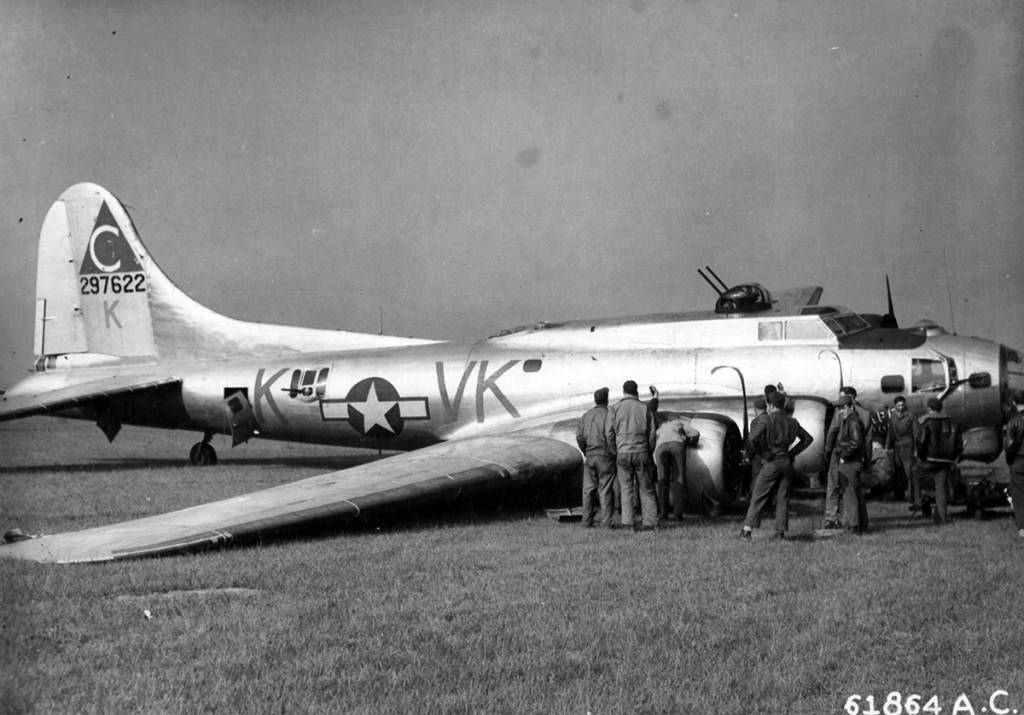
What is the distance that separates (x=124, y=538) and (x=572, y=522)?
5.75 m

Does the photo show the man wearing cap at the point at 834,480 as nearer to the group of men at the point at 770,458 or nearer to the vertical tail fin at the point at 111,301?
the group of men at the point at 770,458

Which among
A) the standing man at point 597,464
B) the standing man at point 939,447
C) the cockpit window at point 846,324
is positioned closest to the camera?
the standing man at point 597,464

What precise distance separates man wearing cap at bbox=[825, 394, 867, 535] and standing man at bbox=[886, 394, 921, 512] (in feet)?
6.31

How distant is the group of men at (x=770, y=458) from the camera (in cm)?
1138

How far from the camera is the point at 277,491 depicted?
12047mm

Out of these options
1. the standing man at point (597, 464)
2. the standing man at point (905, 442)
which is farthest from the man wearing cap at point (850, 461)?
the standing man at point (597, 464)

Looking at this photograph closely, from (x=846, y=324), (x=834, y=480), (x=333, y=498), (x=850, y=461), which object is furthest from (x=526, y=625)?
(x=846, y=324)

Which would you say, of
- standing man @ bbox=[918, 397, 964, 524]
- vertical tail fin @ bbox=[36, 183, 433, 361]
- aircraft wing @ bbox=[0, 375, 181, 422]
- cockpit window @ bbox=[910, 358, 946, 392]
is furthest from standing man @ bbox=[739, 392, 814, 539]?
aircraft wing @ bbox=[0, 375, 181, 422]

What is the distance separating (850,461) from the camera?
11961mm

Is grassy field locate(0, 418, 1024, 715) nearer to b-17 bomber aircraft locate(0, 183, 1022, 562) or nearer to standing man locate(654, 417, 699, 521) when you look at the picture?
b-17 bomber aircraft locate(0, 183, 1022, 562)

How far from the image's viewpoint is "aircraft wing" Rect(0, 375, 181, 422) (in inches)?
801

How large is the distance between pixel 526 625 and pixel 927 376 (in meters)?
10.6

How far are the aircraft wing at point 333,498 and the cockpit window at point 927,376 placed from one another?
5.38 metres

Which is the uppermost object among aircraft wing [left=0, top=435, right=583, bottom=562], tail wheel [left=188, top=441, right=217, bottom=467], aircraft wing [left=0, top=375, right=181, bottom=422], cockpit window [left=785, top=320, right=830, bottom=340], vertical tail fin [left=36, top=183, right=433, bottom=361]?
vertical tail fin [left=36, top=183, right=433, bottom=361]
